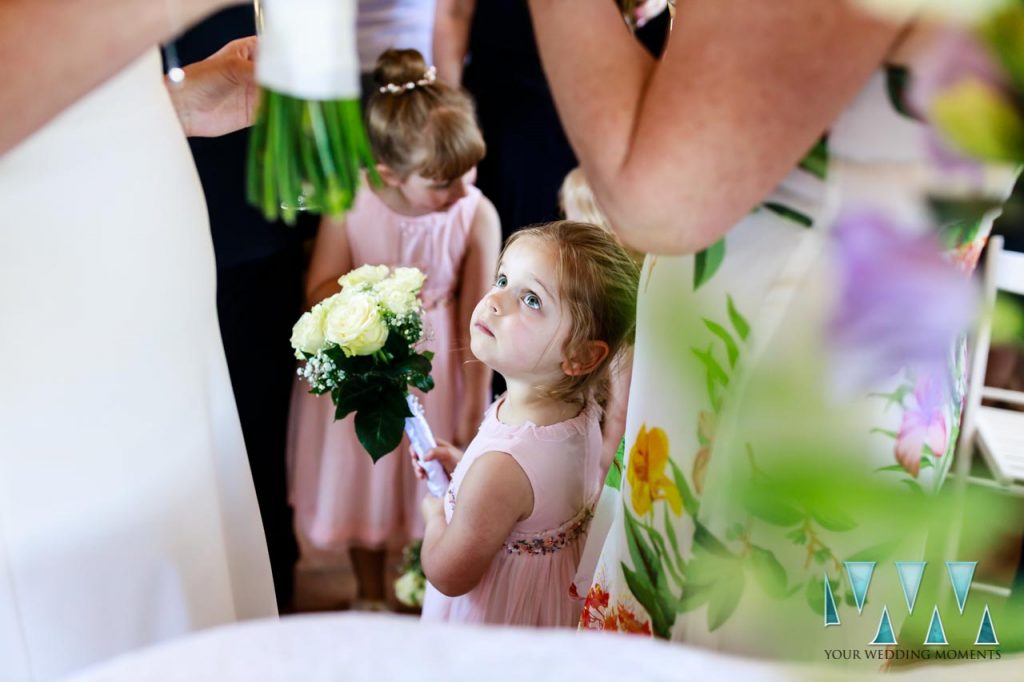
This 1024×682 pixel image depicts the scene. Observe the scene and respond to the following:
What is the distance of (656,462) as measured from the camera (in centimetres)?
85

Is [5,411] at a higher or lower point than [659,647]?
higher

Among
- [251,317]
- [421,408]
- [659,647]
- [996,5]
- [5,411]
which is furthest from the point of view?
[421,408]

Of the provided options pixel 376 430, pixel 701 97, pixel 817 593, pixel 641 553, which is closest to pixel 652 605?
pixel 641 553

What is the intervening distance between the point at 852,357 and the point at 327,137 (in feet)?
1.30

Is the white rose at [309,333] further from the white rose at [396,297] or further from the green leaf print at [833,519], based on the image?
the green leaf print at [833,519]

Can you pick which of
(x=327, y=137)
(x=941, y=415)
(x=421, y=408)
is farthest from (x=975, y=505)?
(x=421, y=408)

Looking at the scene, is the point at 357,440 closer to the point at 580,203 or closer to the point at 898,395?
the point at 580,203

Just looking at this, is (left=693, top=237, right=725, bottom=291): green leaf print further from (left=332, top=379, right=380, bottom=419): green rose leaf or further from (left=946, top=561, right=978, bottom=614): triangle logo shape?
(left=332, top=379, right=380, bottom=419): green rose leaf

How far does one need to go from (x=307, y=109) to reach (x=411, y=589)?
0.87 meters

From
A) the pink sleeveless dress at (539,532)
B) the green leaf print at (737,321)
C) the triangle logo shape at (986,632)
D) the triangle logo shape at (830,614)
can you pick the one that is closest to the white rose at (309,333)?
the pink sleeveless dress at (539,532)

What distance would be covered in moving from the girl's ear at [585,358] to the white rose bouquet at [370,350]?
0.53 feet

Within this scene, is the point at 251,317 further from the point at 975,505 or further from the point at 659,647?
the point at 975,505

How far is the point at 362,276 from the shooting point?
42.4 inches

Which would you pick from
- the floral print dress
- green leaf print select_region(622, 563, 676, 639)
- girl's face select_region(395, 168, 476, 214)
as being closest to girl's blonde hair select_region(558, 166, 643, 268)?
girl's face select_region(395, 168, 476, 214)
